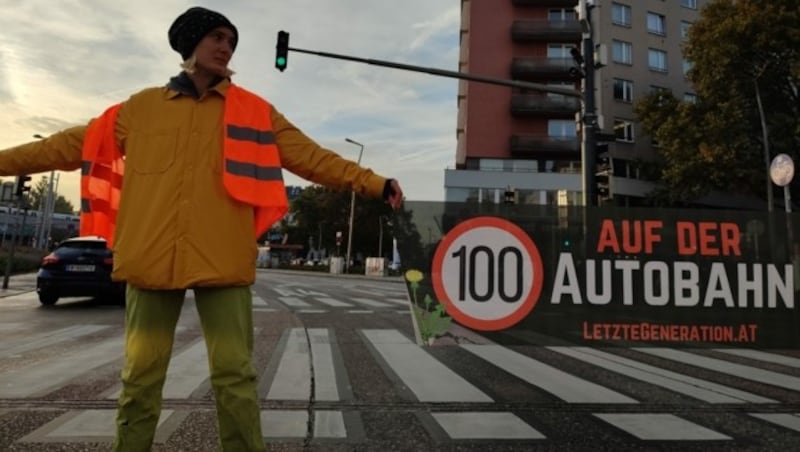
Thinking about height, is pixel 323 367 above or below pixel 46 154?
below

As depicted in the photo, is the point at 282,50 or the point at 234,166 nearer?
the point at 234,166

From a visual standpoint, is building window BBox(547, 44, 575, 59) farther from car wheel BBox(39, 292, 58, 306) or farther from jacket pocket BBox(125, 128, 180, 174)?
jacket pocket BBox(125, 128, 180, 174)

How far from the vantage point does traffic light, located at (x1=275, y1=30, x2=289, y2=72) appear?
44.5 ft

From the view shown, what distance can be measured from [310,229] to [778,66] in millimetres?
54840

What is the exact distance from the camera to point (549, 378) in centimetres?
569

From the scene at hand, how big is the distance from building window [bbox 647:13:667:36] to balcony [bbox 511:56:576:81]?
6.35 metres

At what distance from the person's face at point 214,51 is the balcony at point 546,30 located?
43.9 metres

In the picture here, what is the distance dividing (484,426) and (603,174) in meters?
9.80

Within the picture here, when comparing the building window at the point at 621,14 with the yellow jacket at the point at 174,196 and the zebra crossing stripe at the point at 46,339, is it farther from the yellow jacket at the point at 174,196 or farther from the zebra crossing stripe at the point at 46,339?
the yellow jacket at the point at 174,196

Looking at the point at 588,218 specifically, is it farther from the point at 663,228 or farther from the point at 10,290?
the point at 10,290

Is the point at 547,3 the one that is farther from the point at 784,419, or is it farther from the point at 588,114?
the point at 784,419

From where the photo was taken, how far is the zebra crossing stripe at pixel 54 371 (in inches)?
A: 184

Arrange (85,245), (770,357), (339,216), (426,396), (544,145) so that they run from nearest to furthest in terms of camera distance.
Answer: (426,396) → (770,357) → (85,245) → (544,145) → (339,216)

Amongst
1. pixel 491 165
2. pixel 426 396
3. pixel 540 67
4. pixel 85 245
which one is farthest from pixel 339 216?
pixel 426 396
